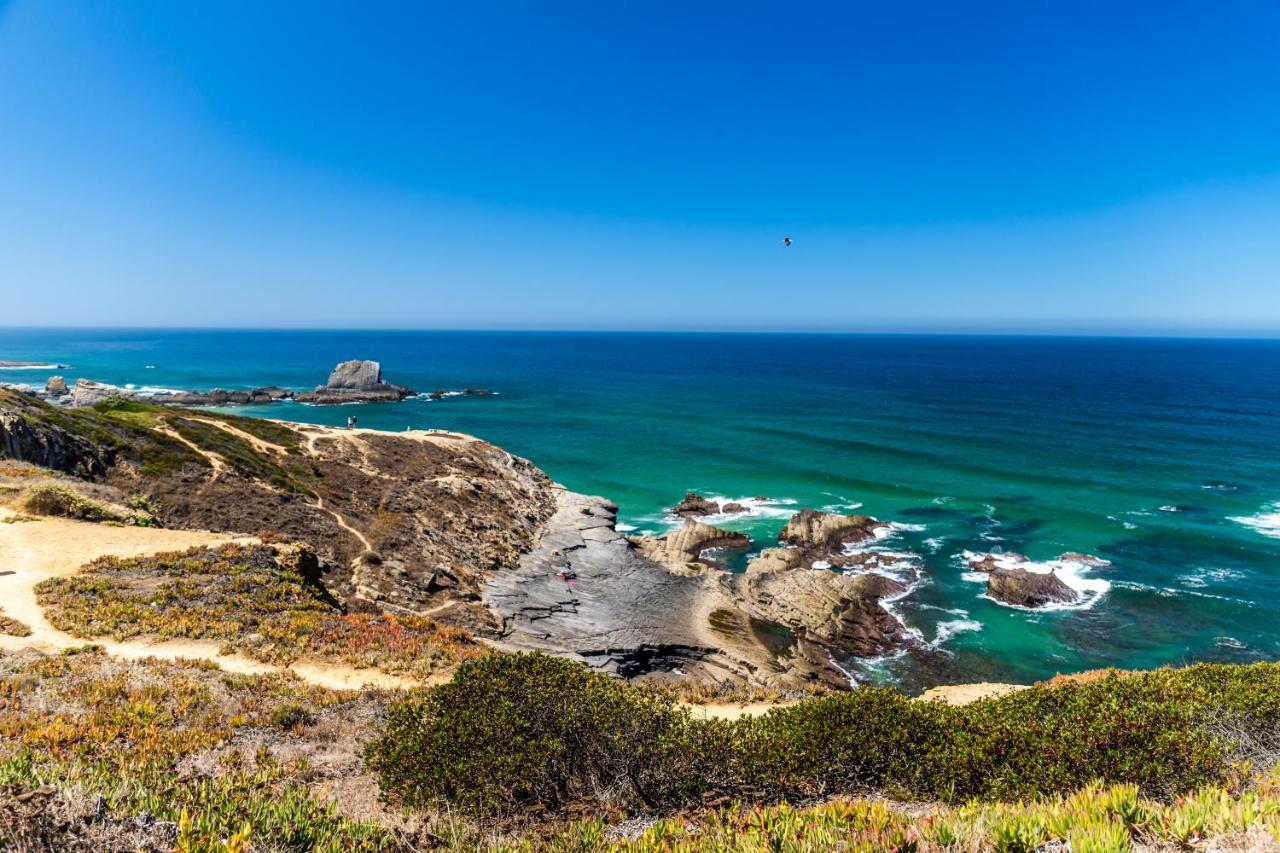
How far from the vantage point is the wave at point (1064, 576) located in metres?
33.2

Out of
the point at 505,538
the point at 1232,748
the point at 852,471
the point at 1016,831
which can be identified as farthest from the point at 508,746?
the point at 852,471

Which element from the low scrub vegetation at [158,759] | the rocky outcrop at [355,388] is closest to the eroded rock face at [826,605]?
the low scrub vegetation at [158,759]

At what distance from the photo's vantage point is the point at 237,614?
56.4 feet

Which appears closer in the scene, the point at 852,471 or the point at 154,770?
the point at 154,770

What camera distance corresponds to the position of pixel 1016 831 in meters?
6.50

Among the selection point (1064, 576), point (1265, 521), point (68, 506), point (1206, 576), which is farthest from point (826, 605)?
point (1265, 521)

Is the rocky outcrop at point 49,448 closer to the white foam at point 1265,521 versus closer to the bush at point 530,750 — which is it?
the bush at point 530,750

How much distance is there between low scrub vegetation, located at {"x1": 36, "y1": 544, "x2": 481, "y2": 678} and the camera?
15.8 metres

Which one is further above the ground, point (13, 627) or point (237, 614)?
point (13, 627)

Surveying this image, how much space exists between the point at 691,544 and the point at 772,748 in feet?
100

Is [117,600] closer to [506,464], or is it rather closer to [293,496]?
[293,496]

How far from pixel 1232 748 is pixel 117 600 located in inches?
1035

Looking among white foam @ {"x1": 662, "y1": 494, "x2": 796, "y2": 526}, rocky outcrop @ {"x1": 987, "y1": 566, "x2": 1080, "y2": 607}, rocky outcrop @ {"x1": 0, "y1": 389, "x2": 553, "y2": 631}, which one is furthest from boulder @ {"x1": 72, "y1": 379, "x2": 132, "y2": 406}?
rocky outcrop @ {"x1": 987, "y1": 566, "x2": 1080, "y2": 607}

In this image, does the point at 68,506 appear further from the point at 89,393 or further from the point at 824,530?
the point at 89,393
